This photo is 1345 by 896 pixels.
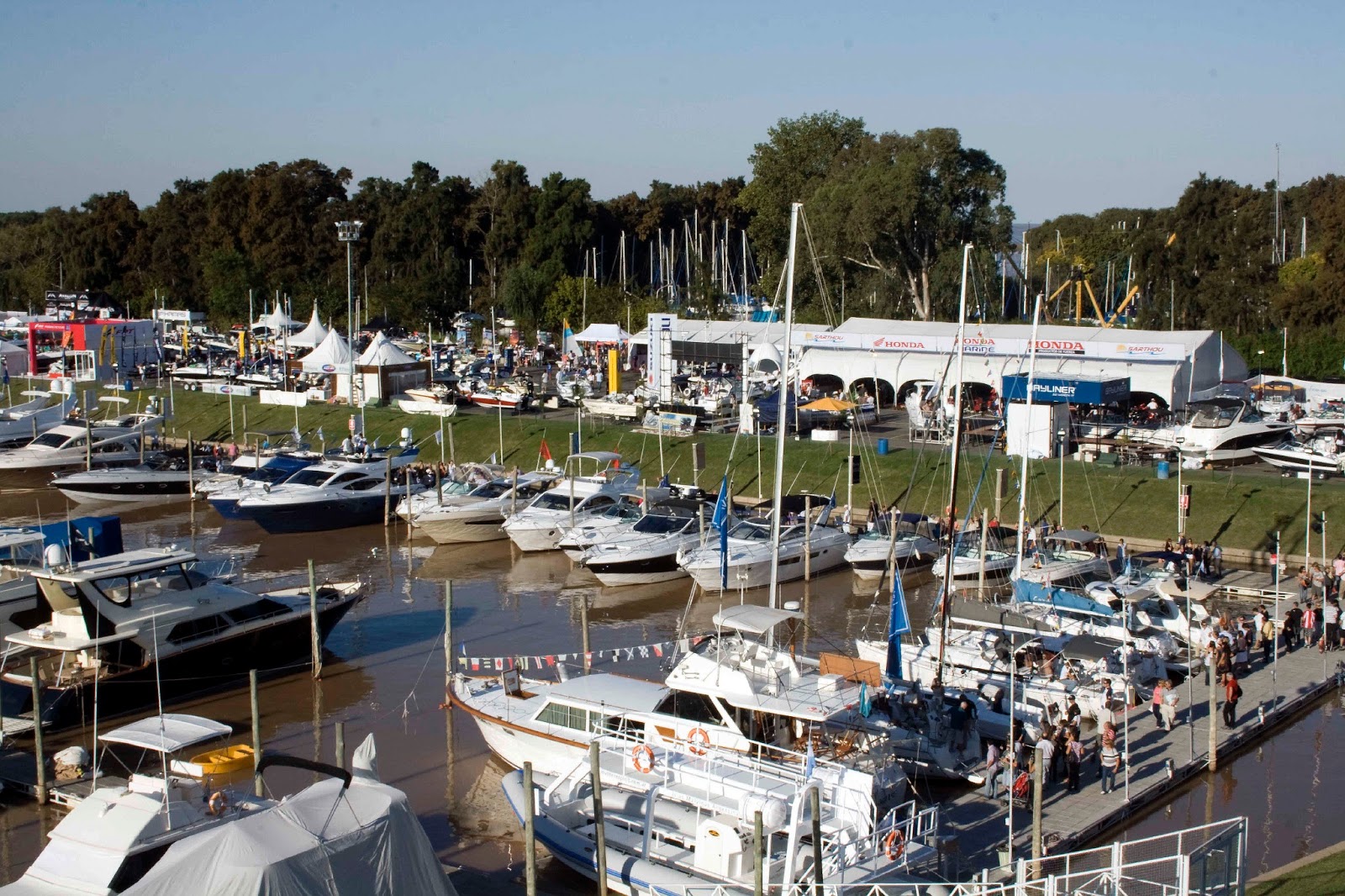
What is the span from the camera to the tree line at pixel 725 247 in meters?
70.5

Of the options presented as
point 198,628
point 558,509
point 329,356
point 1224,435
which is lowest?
point 198,628

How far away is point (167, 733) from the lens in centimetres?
1920

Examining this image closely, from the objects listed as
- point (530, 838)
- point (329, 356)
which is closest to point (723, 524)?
point (530, 838)

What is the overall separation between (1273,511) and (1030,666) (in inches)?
580

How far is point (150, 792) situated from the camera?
54.9 ft

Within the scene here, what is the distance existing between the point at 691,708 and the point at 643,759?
56.3 inches

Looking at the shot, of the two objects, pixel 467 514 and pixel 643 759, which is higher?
pixel 467 514

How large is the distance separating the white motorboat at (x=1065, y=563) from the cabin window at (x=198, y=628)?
54.2 ft

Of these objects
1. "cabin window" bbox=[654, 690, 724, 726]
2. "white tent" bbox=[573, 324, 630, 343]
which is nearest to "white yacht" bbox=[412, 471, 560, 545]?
"cabin window" bbox=[654, 690, 724, 726]

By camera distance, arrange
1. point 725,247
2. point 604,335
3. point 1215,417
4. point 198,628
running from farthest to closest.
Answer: point 725,247, point 604,335, point 1215,417, point 198,628

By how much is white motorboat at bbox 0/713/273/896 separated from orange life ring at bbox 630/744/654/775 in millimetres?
4839

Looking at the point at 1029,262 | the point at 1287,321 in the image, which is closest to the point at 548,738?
the point at 1287,321

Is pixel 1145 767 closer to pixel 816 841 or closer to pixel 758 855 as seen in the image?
pixel 816 841

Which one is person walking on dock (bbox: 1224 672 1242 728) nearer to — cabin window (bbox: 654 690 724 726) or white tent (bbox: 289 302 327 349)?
cabin window (bbox: 654 690 724 726)
